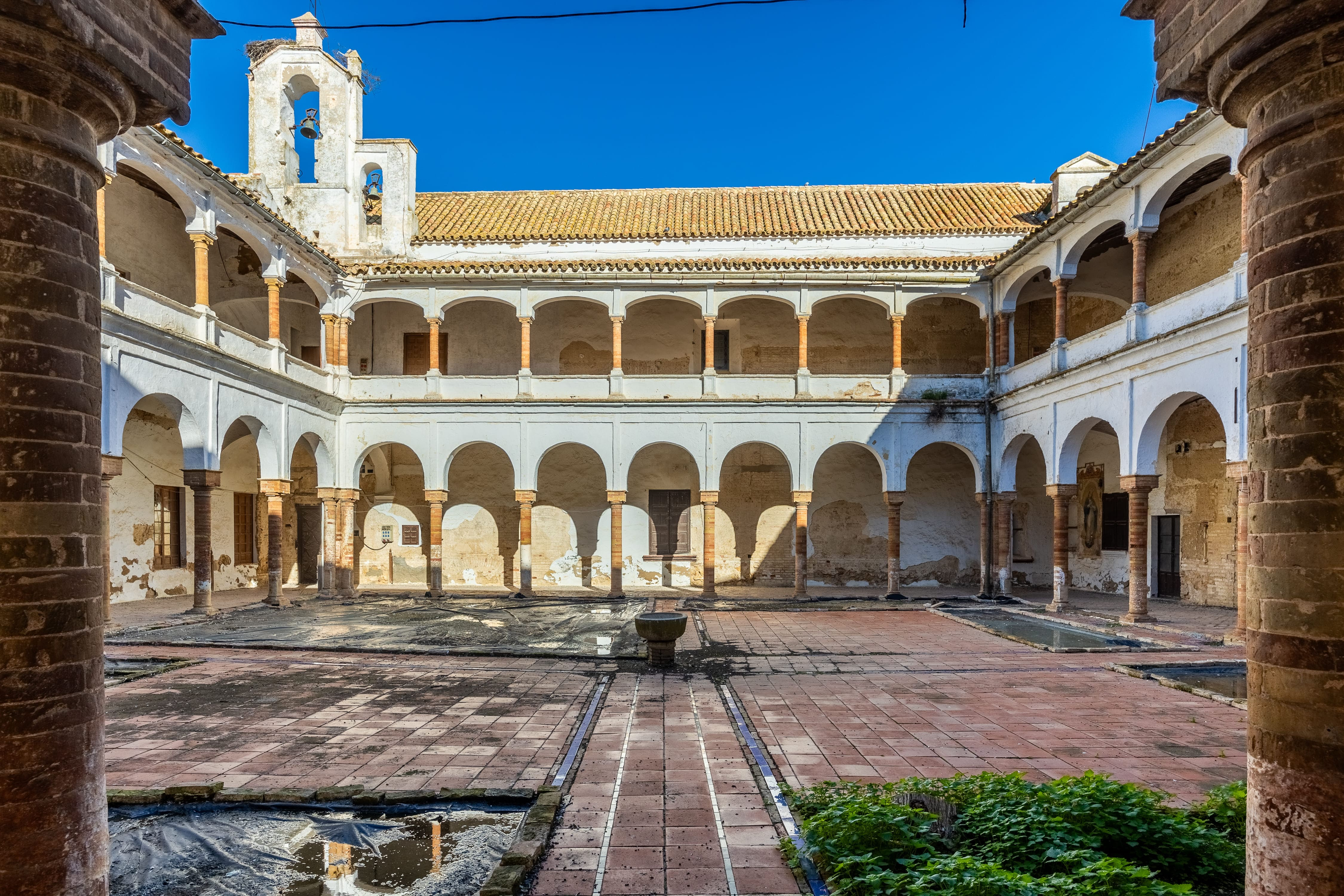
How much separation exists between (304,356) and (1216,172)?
20.1m

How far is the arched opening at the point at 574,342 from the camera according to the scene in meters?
20.6

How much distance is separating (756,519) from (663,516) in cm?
243

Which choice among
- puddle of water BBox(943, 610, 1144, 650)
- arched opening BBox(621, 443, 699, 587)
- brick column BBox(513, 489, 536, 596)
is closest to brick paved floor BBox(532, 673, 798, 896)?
puddle of water BBox(943, 610, 1144, 650)

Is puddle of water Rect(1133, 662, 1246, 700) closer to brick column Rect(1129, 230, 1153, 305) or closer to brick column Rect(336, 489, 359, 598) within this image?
brick column Rect(1129, 230, 1153, 305)

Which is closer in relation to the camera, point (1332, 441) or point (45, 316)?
point (1332, 441)

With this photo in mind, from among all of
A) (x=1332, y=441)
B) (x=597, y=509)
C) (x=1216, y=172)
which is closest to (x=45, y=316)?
(x=1332, y=441)

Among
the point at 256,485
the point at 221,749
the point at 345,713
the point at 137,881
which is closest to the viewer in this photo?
the point at 137,881

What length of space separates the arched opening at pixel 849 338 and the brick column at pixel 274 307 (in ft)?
40.6

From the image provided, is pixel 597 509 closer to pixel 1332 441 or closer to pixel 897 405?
pixel 897 405

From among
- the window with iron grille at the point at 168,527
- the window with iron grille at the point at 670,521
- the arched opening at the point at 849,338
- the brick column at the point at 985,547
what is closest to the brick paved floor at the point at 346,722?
the window with iron grille at the point at 168,527

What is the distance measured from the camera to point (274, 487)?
1573 cm

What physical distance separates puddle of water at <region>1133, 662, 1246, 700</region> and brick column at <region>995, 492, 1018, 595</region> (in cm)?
748

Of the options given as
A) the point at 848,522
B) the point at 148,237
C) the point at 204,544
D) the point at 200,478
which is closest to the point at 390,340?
the point at 148,237

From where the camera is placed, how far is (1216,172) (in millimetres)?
13359
